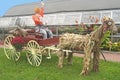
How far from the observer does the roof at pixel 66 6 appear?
20272 mm

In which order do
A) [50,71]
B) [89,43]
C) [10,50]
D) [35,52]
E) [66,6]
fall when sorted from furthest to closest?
[66,6] → [10,50] → [35,52] → [50,71] → [89,43]

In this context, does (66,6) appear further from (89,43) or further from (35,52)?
(89,43)

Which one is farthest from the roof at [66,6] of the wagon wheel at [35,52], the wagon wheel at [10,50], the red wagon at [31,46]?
the wagon wheel at [35,52]

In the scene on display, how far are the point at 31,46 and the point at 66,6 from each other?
12748mm

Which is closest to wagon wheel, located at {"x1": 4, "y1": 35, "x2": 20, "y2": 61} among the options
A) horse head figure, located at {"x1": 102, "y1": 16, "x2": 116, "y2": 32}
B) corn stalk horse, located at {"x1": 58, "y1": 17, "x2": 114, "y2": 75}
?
corn stalk horse, located at {"x1": 58, "y1": 17, "x2": 114, "y2": 75}

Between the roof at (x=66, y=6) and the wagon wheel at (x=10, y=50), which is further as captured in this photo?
the roof at (x=66, y=6)

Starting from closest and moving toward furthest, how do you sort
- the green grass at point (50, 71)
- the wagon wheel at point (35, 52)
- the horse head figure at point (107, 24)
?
the horse head figure at point (107, 24)
the green grass at point (50, 71)
the wagon wheel at point (35, 52)

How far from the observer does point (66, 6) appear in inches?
917

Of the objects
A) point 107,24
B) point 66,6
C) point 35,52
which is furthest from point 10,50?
point 66,6

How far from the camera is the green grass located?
9195mm

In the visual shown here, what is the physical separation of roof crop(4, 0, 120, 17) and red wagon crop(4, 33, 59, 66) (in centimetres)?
884

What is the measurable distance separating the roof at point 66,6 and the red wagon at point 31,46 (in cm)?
884

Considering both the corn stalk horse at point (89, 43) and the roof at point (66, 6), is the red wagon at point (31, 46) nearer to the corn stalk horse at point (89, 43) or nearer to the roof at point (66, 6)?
the corn stalk horse at point (89, 43)

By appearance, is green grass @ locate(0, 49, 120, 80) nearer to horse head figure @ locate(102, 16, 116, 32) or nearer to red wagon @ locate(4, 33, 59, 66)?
red wagon @ locate(4, 33, 59, 66)
